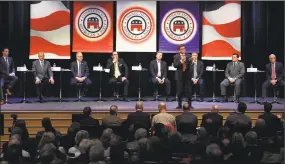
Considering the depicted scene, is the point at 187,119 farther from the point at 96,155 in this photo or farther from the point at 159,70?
the point at 159,70

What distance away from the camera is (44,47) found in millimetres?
11477

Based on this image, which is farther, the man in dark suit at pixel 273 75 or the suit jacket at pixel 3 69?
the man in dark suit at pixel 273 75

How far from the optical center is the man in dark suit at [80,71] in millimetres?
11086

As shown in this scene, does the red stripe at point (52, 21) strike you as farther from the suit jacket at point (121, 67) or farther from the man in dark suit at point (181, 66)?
the man in dark suit at point (181, 66)

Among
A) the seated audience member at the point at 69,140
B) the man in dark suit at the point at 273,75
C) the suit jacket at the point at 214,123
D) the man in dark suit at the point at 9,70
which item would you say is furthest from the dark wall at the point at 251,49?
the seated audience member at the point at 69,140

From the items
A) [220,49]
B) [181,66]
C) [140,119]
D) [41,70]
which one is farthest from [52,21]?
[140,119]

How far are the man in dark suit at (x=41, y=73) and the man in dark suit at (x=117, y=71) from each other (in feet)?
4.63

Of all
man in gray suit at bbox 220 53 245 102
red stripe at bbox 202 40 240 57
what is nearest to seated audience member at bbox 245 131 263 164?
man in gray suit at bbox 220 53 245 102

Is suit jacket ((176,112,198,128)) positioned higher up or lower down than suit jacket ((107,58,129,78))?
lower down

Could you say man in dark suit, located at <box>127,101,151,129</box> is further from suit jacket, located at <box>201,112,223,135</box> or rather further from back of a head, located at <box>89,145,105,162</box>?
back of a head, located at <box>89,145,105,162</box>

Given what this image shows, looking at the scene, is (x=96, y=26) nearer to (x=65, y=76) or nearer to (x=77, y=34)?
(x=77, y=34)

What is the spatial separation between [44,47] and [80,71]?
43.7 inches

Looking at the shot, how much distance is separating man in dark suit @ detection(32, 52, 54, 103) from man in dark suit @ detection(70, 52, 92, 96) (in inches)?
21.4

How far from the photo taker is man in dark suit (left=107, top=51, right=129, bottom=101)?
11.3 meters
